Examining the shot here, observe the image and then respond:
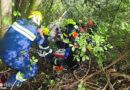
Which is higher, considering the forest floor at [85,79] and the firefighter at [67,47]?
the firefighter at [67,47]

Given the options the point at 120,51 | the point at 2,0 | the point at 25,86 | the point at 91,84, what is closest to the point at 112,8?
the point at 120,51

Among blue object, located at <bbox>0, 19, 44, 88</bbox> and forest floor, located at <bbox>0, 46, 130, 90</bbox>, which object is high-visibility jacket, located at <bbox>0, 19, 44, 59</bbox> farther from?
forest floor, located at <bbox>0, 46, 130, 90</bbox>

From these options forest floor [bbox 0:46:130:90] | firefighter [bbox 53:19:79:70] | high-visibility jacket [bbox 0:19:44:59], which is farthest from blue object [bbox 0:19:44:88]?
firefighter [bbox 53:19:79:70]

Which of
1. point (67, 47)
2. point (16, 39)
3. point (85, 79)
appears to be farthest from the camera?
point (67, 47)

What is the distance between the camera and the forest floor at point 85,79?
216 cm

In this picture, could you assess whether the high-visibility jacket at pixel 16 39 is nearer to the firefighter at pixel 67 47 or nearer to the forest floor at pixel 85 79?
the forest floor at pixel 85 79

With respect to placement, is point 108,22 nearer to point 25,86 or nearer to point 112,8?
point 112,8

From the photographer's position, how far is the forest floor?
2.16 meters

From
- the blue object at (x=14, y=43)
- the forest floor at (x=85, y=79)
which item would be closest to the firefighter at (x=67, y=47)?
the forest floor at (x=85, y=79)

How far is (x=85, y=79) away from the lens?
2318 millimetres

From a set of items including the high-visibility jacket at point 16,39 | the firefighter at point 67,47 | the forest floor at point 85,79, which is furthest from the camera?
the firefighter at point 67,47

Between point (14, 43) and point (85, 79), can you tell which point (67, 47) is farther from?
point (14, 43)

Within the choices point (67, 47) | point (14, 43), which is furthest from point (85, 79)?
point (14, 43)

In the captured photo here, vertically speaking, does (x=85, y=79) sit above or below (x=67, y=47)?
below
